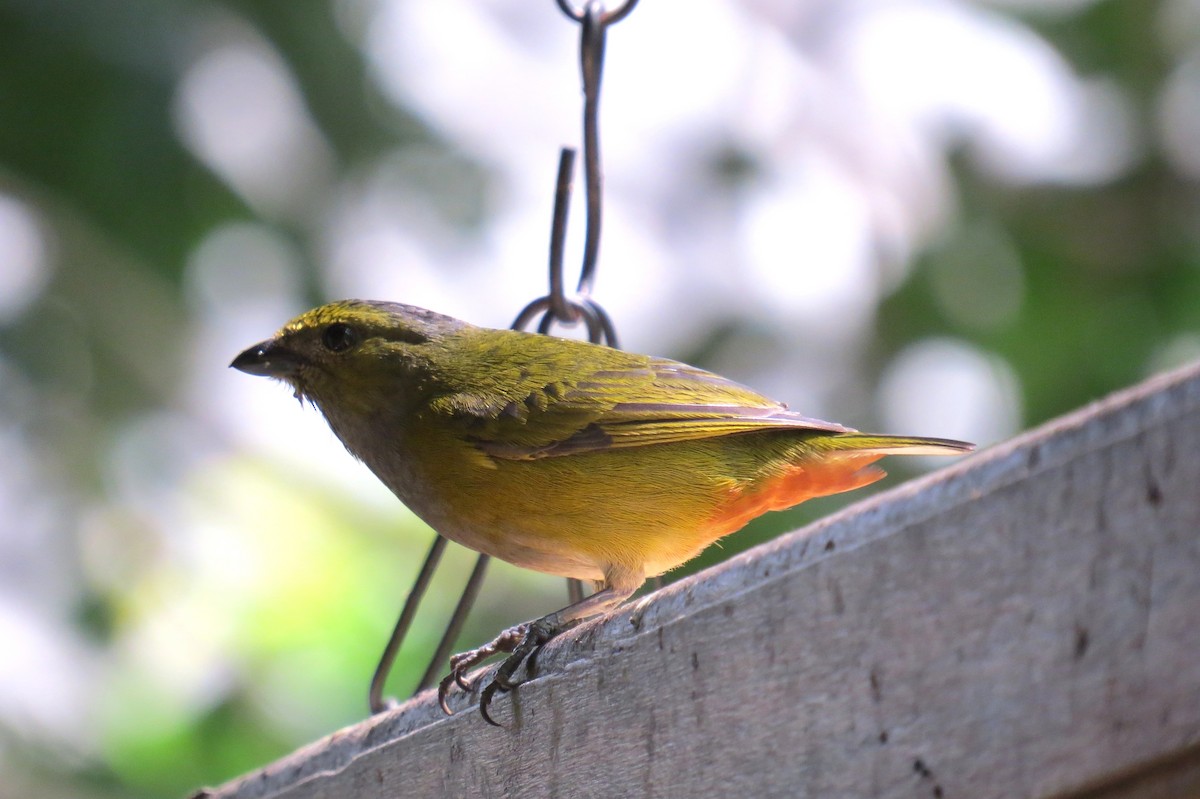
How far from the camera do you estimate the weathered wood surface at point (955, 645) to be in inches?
56.1

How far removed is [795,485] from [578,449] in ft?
1.87

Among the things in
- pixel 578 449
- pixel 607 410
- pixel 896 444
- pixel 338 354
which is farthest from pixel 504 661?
pixel 338 354

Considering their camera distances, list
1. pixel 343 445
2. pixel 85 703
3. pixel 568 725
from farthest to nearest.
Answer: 1. pixel 85 703
2. pixel 343 445
3. pixel 568 725

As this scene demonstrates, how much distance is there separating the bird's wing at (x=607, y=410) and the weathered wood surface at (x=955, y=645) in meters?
1.16

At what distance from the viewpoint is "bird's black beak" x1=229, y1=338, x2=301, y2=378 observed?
3680 millimetres

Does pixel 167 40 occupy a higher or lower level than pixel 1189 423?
higher

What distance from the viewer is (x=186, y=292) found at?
695cm

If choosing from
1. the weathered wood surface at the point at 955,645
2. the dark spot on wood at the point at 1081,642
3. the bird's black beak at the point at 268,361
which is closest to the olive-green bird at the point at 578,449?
the bird's black beak at the point at 268,361

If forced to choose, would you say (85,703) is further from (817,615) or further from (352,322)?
(817,615)

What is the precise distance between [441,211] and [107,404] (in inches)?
82.7

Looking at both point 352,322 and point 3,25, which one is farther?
point 3,25

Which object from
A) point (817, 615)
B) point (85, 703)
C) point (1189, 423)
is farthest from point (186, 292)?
point (1189, 423)

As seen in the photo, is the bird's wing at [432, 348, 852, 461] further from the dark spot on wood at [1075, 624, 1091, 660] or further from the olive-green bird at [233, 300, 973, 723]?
the dark spot on wood at [1075, 624, 1091, 660]

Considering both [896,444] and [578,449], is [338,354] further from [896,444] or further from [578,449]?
[896,444]
